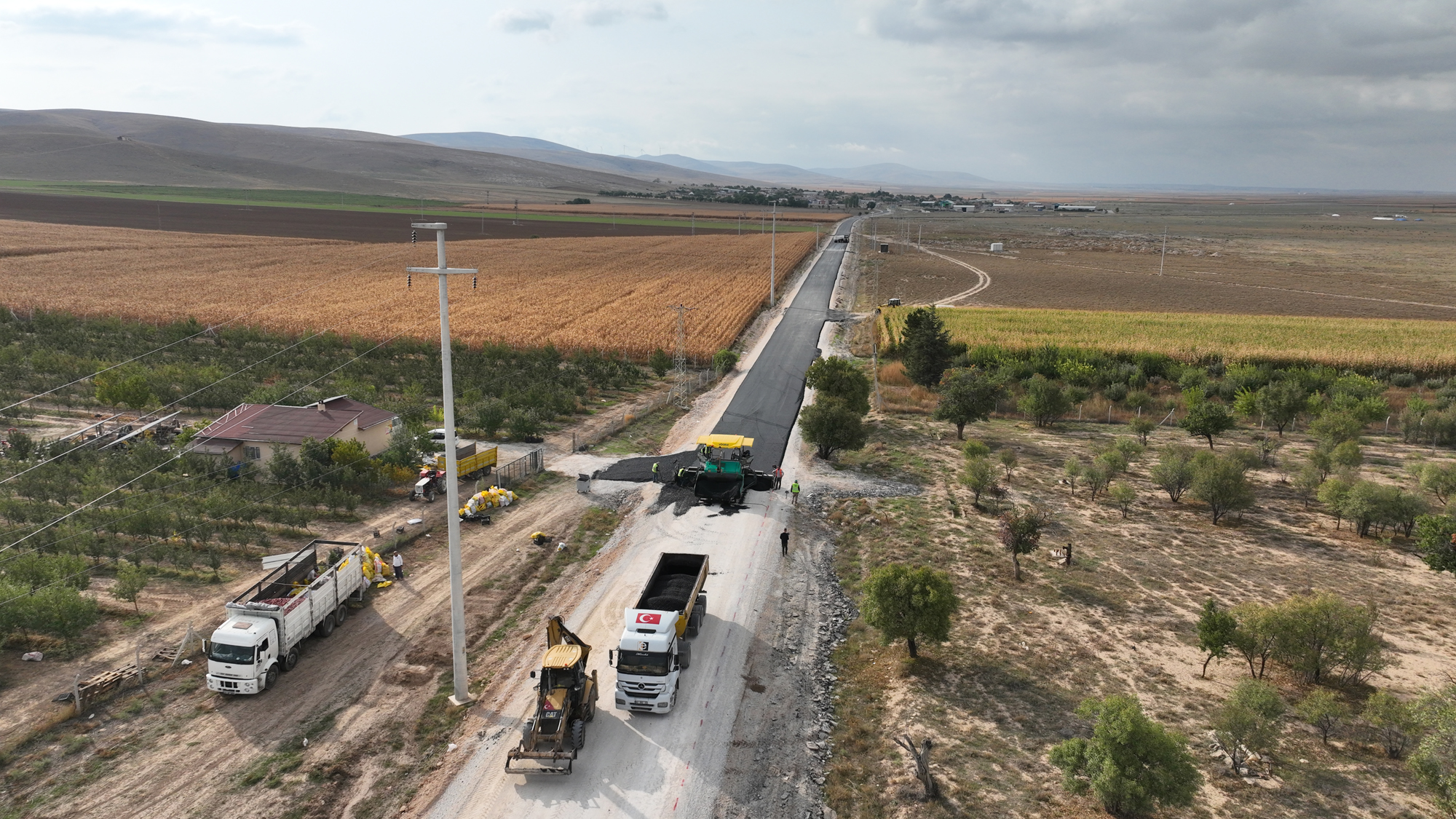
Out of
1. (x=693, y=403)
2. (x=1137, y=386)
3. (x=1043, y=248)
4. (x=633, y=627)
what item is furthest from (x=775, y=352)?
(x=1043, y=248)

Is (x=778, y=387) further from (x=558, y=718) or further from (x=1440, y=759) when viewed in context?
(x=1440, y=759)

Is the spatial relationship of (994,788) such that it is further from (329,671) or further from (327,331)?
(327,331)

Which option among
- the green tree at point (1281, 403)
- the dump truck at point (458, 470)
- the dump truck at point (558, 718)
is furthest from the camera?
the green tree at point (1281, 403)

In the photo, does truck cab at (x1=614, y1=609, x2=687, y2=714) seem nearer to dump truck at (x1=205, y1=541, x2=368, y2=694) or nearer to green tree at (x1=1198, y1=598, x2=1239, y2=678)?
dump truck at (x1=205, y1=541, x2=368, y2=694)

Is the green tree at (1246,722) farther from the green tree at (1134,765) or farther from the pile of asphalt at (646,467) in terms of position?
the pile of asphalt at (646,467)

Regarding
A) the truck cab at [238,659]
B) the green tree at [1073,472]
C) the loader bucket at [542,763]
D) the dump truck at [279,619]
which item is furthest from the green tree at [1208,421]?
the truck cab at [238,659]
